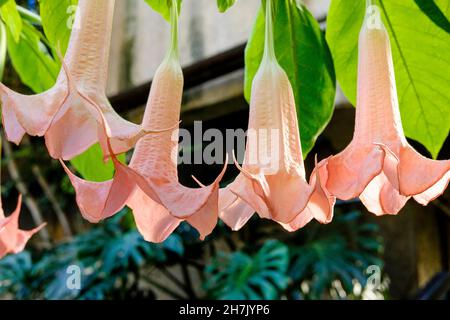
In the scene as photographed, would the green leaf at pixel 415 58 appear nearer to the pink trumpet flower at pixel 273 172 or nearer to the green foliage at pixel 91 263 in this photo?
the pink trumpet flower at pixel 273 172

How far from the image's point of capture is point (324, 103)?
16.3 inches

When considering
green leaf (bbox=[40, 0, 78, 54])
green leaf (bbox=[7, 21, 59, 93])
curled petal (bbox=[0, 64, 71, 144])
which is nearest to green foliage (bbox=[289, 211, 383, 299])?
green leaf (bbox=[7, 21, 59, 93])

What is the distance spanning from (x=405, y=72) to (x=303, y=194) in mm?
175

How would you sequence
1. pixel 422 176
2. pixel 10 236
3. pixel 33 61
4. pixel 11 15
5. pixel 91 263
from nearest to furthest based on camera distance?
1. pixel 422 176
2. pixel 10 236
3. pixel 11 15
4. pixel 33 61
5. pixel 91 263

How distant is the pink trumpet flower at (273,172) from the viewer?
0.28 meters

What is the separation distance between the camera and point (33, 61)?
0.58 m

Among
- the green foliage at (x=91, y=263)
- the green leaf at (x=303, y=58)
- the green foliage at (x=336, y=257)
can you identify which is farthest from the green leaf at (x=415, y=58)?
the green foliage at (x=91, y=263)

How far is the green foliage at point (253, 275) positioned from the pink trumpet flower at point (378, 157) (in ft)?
4.77

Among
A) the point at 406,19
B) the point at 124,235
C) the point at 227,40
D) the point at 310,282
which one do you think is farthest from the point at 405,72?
the point at 124,235

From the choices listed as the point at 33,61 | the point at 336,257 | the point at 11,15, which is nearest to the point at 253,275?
the point at 336,257

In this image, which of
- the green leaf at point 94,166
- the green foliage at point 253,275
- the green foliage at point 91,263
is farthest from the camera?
the green foliage at point 91,263

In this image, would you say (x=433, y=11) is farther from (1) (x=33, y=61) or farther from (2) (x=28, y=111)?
(1) (x=33, y=61)

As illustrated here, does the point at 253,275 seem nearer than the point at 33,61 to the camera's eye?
No

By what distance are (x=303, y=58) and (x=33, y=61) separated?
0.27m
